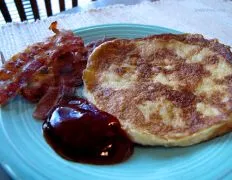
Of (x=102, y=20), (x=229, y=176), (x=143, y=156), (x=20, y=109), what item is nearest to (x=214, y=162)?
(x=229, y=176)

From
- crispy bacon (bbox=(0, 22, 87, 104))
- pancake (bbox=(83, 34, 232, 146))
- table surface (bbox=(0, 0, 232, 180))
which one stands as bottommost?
table surface (bbox=(0, 0, 232, 180))

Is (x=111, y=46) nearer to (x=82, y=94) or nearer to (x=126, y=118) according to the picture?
(x=82, y=94)

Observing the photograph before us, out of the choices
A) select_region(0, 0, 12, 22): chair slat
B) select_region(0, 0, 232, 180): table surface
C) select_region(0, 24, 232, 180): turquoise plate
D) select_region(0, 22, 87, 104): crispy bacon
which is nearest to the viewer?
select_region(0, 24, 232, 180): turquoise plate

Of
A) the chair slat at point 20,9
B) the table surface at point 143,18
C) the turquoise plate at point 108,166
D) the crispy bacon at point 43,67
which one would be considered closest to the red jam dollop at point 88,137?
the turquoise plate at point 108,166

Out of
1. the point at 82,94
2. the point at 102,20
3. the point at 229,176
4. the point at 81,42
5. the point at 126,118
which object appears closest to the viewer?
the point at 229,176

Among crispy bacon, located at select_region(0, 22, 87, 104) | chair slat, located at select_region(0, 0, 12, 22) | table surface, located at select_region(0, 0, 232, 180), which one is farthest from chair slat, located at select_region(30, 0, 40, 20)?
crispy bacon, located at select_region(0, 22, 87, 104)

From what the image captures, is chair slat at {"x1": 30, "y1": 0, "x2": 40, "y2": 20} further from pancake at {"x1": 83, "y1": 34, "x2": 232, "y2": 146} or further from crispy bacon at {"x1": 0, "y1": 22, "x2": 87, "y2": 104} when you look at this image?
pancake at {"x1": 83, "y1": 34, "x2": 232, "y2": 146}

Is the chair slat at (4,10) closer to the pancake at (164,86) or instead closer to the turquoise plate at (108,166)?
the pancake at (164,86)
